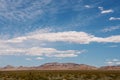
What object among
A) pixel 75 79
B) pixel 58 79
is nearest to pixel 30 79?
pixel 58 79

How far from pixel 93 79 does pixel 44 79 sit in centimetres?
1149

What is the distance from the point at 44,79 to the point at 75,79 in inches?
283

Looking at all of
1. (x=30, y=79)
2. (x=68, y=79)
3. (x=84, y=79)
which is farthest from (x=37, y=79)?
(x=84, y=79)

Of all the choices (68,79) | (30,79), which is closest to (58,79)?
(68,79)

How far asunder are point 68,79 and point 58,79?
2569mm

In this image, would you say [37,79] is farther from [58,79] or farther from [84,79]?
[84,79]

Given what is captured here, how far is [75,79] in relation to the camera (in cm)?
6028

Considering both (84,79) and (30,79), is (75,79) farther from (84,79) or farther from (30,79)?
(30,79)

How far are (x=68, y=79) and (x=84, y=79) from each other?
147 inches

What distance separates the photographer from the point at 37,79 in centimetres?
5841

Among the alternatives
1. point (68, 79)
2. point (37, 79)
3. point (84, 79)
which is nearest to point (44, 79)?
point (37, 79)

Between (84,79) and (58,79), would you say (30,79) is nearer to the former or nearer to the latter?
(58,79)

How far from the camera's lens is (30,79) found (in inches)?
2309

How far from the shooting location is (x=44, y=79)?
59.0m
